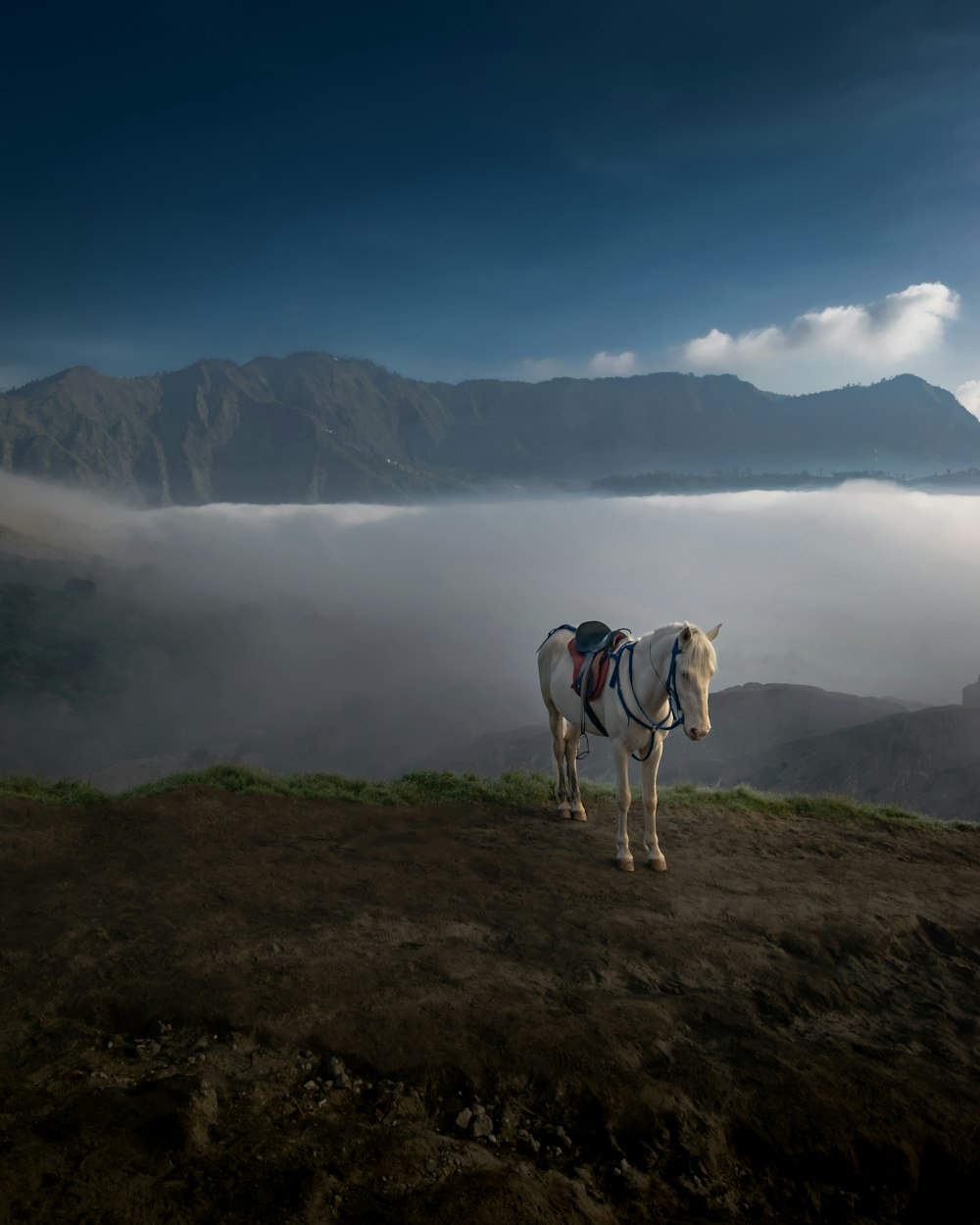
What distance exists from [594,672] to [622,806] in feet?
6.17

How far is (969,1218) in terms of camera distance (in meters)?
4.07

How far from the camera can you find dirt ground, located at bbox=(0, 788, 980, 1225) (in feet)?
12.1

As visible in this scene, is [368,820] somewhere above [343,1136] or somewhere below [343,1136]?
below

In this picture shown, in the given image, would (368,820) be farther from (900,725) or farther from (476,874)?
(900,725)

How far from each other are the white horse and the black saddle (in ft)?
0.96

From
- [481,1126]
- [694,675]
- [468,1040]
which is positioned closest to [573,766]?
[694,675]

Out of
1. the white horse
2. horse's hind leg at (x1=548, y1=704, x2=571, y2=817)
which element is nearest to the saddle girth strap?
the white horse

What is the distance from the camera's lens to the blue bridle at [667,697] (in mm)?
8438

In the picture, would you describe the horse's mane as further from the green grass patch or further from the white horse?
the green grass patch

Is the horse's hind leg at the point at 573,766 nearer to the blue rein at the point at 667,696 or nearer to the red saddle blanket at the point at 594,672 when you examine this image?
the red saddle blanket at the point at 594,672

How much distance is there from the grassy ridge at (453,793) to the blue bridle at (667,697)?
3268mm

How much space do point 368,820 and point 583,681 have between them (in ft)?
12.3

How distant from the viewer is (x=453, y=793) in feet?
38.9

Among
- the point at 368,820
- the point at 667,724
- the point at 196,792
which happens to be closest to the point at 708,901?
the point at 667,724
